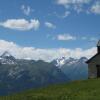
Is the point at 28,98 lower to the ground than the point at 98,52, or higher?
lower

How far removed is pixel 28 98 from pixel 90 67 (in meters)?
46.8

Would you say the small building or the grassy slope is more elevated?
the small building

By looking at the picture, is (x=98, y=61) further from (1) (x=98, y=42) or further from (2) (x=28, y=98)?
(2) (x=28, y=98)

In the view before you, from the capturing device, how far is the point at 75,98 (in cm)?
4966

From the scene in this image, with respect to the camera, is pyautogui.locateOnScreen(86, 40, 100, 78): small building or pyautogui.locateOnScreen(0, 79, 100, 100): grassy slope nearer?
pyautogui.locateOnScreen(0, 79, 100, 100): grassy slope

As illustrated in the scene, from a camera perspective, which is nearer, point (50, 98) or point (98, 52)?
point (50, 98)

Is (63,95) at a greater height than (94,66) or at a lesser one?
lesser

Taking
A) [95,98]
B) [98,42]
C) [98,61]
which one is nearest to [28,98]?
[95,98]

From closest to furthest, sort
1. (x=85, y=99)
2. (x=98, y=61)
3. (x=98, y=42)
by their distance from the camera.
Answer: (x=85, y=99) → (x=98, y=61) → (x=98, y=42)

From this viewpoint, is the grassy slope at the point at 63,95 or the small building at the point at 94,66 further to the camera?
the small building at the point at 94,66

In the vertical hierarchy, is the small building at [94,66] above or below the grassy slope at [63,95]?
above

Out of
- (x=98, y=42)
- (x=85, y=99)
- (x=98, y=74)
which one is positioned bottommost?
(x=85, y=99)

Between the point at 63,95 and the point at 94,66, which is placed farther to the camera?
the point at 94,66

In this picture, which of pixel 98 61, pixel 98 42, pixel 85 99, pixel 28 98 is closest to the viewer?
pixel 85 99
